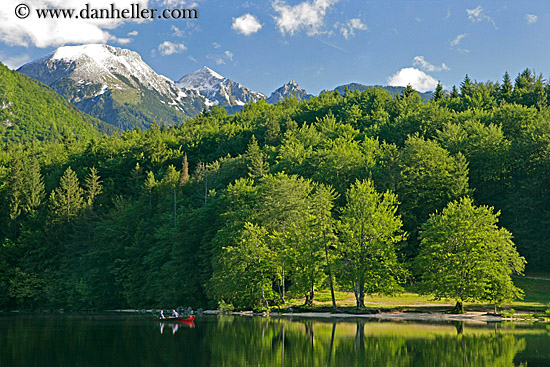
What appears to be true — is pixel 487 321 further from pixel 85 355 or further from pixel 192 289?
pixel 192 289

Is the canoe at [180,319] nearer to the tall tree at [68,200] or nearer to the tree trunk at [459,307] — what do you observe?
the tree trunk at [459,307]

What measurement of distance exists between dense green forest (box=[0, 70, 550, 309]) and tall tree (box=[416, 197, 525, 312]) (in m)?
0.45

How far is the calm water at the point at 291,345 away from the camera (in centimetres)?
3088

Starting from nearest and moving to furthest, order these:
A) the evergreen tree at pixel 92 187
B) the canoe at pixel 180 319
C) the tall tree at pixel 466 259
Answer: the tall tree at pixel 466 259
the canoe at pixel 180 319
the evergreen tree at pixel 92 187

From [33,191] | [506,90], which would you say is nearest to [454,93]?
[506,90]

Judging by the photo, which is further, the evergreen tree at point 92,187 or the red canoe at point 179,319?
the evergreen tree at point 92,187

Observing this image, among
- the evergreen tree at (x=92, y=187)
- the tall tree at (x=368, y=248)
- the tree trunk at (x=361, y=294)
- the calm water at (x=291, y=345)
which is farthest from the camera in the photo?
the evergreen tree at (x=92, y=187)

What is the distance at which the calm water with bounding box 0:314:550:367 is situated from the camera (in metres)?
30.9

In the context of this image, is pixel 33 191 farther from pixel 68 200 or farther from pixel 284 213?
pixel 284 213

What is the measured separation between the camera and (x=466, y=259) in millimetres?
57875

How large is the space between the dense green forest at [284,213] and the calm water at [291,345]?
49.7ft

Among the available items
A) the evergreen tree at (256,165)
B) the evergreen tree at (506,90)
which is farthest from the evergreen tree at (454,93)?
the evergreen tree at (256,165)

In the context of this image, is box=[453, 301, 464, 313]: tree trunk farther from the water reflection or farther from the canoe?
the canoe

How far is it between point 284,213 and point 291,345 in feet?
125
